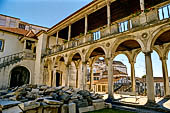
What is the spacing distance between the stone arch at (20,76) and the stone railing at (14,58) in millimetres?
1373

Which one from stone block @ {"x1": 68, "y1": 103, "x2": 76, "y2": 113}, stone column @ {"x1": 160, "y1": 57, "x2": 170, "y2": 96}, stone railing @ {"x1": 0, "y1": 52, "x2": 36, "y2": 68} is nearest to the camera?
stone block @ {"x1": 68, "y1": 103, "x2": 76, "y2": 113}

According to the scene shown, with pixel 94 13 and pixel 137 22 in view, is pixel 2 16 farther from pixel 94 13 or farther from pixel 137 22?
pixel 137 22

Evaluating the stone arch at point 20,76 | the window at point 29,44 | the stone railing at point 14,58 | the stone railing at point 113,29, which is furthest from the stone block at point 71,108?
the window at point 29,44

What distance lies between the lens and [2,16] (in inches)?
913

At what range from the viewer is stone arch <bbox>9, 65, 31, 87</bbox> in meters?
16.9

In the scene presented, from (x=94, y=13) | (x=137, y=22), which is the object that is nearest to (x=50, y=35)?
(x=94, y=13)

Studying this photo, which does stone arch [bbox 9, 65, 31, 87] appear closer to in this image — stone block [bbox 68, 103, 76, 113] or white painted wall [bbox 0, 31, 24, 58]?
white painted wall [bbox 0, 31, 24, 58]

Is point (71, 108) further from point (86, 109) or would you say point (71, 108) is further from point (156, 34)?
point (156, 34)

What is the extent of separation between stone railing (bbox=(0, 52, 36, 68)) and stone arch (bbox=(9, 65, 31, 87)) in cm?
137

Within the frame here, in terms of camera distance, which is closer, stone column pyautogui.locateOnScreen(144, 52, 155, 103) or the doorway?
stone column pyautogui.locateOnScreen(144, 52, 155, 103)

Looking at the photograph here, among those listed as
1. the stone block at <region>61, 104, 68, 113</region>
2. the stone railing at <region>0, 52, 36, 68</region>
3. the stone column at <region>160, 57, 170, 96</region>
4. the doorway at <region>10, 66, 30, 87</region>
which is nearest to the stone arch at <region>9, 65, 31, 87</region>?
the doorway at <region>10, 66, 30, 87</region>

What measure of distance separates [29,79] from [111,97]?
42.5 feet

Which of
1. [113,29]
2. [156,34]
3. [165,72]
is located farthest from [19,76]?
[165,72]

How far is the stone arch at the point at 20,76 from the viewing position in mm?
16872
